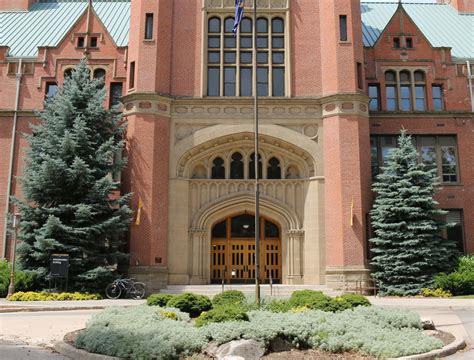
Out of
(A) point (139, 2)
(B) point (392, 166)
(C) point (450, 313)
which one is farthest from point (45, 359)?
(A) point (139, 2)

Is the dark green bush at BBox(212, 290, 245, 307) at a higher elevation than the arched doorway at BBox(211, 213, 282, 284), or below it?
below

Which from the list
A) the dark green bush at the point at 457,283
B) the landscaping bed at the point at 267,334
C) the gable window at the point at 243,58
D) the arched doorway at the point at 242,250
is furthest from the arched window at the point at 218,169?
the landscaping bed at the point at 267,334

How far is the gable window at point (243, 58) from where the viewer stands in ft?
93.6

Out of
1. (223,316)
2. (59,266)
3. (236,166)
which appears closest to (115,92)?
(236,166)

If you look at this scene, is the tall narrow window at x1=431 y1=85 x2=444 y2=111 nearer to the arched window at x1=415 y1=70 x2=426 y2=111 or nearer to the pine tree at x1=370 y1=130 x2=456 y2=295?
the arched window at x1=415 y1=70 x2=426 y2=111

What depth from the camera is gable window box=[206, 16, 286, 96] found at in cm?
2853

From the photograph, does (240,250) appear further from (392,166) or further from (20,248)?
(20,248)

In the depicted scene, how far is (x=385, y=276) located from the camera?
24.8 m

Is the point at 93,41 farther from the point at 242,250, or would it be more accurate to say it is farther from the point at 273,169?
the point at 242,250

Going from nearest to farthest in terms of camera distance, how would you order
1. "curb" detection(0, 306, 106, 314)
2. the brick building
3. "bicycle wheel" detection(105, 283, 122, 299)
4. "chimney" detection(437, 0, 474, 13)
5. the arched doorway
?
"curb" detection(0, 306, 106, 314)
"bicycle wheel" detection(105, 283, 122, 299)
the brick building
the arched doorway
"chimney" detection(437, 0, 474, 13)

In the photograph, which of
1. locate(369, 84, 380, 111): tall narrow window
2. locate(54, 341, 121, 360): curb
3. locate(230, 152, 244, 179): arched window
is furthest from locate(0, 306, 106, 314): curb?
locate(369, 84, 380, 111): tall narrow window

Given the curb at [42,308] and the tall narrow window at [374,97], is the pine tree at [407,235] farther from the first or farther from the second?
the curb at [42,308]

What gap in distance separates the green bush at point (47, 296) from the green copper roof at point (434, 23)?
2388cm

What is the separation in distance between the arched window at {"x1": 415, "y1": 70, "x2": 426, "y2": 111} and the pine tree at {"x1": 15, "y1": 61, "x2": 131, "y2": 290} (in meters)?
18.6
